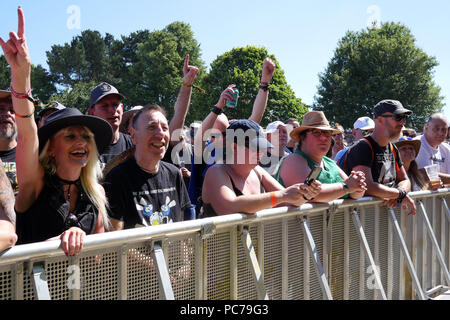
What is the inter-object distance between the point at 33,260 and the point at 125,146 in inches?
86.7

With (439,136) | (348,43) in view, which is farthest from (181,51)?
(439,136)

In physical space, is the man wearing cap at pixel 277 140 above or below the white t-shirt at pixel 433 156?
above

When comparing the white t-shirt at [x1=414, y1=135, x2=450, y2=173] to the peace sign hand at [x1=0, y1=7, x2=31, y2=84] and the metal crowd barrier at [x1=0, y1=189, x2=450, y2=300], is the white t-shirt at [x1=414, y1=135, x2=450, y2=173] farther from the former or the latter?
the peace sign hand at [x1=0, y1=7, x2=31, y2=84]

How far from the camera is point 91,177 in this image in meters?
2.65

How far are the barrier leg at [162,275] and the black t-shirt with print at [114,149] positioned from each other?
4.74 feet

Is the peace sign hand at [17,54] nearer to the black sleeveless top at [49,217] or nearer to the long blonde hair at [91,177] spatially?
the long blonde hair at [91,177]

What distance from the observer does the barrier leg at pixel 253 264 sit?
9.57 ft

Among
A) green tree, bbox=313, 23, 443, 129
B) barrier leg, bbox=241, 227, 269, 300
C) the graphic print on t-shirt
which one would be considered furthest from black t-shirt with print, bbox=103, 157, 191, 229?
green tree, bbox=313, 23, 443, 129

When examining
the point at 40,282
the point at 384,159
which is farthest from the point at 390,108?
the point at 40,282

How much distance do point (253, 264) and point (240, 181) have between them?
64cm

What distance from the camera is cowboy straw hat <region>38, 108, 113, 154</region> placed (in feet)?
8.33

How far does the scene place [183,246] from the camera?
2.59m

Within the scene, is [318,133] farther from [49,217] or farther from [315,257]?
[49,217]

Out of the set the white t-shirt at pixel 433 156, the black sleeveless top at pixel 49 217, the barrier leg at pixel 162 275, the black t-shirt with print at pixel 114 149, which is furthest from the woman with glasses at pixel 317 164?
the white t-shirt at pixel 433 156
